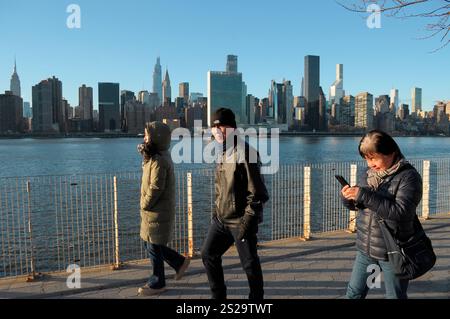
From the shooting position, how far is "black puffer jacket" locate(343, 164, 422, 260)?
2688 millimetres

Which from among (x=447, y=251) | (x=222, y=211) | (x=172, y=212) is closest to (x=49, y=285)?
(x=172, y=212)

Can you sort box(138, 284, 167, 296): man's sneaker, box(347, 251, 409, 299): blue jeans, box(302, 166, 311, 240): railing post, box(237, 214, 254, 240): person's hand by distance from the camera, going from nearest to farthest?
1. box(347, 251, 409, 299): blue jeans
2. box(237, 214, 254, 240): person's hand
3. box(138, 284, 167, 296): man's sneaker
4. box(302, 166, 311, 240): railing post

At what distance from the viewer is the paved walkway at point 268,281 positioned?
4.48 m

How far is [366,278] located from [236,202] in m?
1.20

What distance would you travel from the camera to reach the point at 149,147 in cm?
428

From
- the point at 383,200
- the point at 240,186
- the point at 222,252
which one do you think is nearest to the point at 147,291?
the point at 222,252

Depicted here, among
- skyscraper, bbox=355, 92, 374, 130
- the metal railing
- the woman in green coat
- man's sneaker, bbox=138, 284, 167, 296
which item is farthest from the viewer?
skyscraper, bbox=355, 92, 374, 130

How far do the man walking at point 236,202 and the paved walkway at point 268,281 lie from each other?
0.95m

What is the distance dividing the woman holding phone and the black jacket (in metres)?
0.77

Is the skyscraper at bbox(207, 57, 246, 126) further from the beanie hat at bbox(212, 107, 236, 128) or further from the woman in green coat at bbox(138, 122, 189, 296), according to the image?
the beanie hat at bbox(212, 107, 236, 128)

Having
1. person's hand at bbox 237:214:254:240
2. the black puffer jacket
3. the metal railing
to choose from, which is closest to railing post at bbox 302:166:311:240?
the metal railing

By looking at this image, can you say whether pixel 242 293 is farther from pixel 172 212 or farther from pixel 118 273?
pixel 118 273

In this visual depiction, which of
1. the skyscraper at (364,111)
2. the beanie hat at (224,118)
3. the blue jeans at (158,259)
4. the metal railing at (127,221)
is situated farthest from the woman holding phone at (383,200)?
the skyscraper at (364,111)
